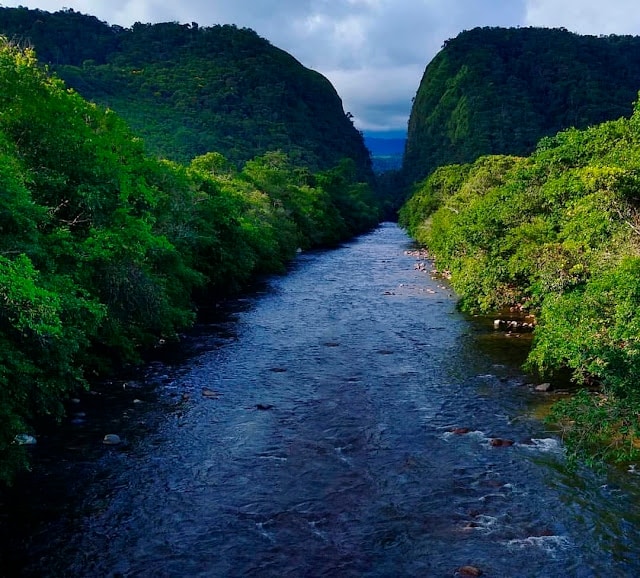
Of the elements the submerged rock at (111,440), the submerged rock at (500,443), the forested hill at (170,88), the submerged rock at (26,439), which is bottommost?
the submerged rock at (111,440)


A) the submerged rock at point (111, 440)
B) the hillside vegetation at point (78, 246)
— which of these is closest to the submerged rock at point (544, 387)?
the submerged rock at point (111, 440)

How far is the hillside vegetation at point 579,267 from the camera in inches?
579

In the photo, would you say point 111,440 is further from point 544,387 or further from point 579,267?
point 579,267

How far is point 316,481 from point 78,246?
12471 mm

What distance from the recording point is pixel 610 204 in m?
23.1

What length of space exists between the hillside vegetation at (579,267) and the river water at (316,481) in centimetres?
188

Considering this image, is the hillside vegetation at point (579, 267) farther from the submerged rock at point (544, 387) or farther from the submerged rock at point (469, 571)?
the submerged rock at point (469, 571)

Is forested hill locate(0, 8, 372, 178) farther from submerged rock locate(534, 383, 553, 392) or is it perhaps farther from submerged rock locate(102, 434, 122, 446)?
submerged rock locate(102, 434, 122, 446)

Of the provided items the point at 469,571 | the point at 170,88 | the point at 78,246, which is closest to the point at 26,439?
the point at 78,246

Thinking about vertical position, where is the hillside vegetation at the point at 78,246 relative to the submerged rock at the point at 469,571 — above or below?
above

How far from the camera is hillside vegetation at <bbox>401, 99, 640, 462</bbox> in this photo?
48.3ft

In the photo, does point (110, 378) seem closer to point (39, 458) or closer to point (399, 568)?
point (39, 458)

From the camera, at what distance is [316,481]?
16.2m

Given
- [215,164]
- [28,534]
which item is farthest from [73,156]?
[215,164]
